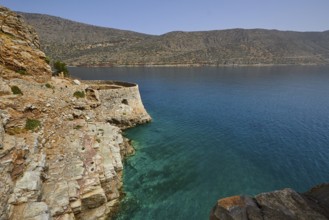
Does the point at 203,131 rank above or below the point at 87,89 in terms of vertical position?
below

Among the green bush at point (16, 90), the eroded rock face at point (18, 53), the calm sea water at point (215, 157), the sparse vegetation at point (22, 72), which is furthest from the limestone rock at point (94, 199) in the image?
the sparse vegetation at point (22, 72)

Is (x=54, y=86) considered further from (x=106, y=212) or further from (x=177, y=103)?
(x=177, y=103)

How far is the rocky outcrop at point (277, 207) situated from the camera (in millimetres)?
8500

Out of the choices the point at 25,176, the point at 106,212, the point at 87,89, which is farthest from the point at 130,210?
the point at 87,89

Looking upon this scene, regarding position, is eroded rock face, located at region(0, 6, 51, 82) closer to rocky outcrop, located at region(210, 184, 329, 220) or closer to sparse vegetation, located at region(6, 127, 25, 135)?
sparse vegetation, located at region(6, 127, 25, 135)

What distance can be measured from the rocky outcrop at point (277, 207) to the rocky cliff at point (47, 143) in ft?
39.1

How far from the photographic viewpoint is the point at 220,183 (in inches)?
926

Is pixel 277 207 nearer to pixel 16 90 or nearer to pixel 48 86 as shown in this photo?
pixel 16 90

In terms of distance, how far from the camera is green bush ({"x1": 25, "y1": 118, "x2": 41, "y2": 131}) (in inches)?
858

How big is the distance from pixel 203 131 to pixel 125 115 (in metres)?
15.6

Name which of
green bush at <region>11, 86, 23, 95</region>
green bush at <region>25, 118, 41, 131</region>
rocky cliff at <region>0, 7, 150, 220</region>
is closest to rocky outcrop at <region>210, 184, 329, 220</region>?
rocky cliff at <region>0, 7, 150, 220</region>

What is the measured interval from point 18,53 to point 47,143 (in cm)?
1655

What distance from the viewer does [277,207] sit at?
893cm

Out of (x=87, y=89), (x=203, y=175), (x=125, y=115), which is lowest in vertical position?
(x=203, y=175)
